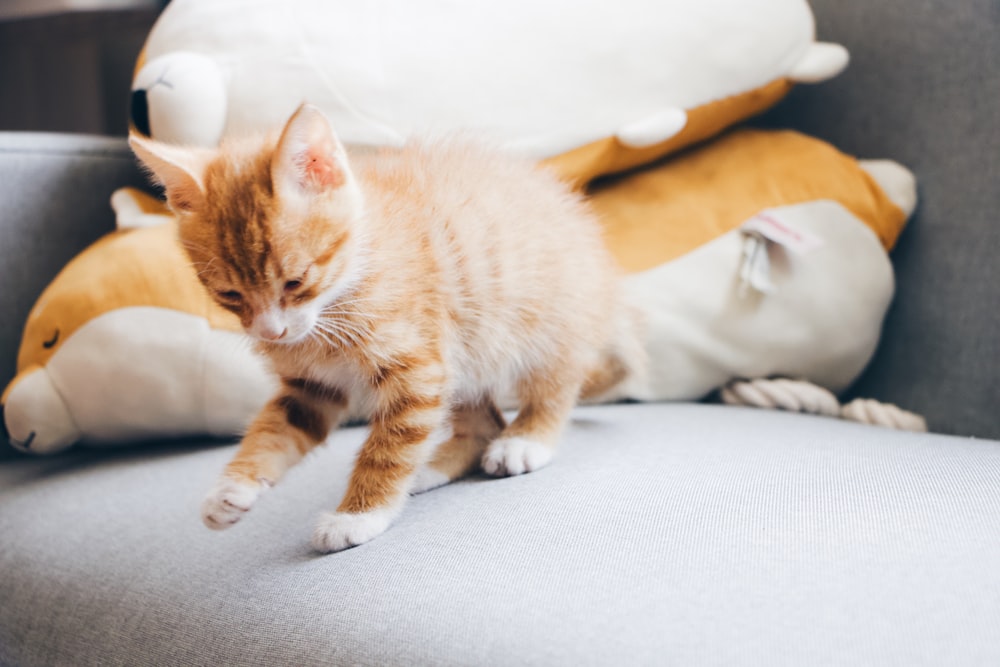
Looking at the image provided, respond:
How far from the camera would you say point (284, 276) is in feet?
2.45

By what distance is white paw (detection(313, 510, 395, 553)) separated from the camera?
76 cm

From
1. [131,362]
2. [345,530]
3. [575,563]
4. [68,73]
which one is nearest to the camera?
[575,563]

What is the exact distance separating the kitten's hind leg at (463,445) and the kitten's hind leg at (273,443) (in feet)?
0.40

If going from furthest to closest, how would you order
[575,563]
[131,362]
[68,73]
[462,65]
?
[68,73] → [462,65] → [131,362] → [575,563]

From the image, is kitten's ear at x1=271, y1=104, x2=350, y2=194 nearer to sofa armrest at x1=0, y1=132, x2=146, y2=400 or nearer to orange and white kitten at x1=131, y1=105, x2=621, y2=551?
orange and white kitten at x1=131, y1=105, x2=621, y2=551

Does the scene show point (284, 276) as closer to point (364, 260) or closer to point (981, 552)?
point (364, 260)

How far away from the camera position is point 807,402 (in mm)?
1188

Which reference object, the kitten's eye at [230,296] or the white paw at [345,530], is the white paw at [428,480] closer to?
the white paw at [345,530]

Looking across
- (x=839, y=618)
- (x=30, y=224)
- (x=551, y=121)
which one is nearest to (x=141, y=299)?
(x=30, y=224)

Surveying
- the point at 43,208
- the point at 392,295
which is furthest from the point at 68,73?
the point at 392,295

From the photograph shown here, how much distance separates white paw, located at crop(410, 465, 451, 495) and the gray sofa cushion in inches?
0.9

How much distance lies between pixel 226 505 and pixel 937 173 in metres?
1.09

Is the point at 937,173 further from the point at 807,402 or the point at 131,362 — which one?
the point at 131,362

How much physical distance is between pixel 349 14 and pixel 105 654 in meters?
0.85
